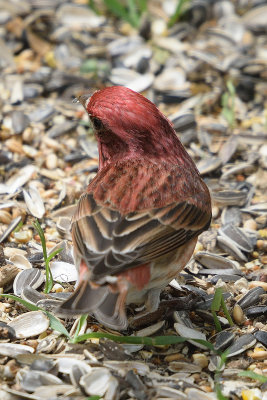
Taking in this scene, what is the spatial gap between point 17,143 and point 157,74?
188cm

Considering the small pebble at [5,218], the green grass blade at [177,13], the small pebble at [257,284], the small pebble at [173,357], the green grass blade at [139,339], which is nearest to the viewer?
the green grass blade at [139,339]

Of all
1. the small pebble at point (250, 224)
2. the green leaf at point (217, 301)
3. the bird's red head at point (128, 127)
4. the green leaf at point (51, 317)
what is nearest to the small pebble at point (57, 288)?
the green leaf at point (51, 317)

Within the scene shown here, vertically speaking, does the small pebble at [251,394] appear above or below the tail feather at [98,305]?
below

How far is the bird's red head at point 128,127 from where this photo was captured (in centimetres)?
454

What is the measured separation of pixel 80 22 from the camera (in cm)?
838

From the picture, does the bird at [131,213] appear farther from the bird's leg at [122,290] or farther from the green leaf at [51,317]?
the green leaf at [51,317]

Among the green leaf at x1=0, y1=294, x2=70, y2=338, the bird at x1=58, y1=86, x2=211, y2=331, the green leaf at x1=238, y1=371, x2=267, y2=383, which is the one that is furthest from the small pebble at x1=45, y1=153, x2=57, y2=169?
the green leaf at x1=238, y1=371, x2=267, y2=383

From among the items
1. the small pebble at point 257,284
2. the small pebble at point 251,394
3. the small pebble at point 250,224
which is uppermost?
the small pebble at point 251,394

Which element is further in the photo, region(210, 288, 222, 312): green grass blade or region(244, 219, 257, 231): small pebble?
region(244, 219, 257, 231): small pebble

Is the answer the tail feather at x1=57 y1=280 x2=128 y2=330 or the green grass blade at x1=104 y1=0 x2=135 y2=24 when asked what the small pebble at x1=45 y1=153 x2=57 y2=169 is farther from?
the tail feather at x1=57 y1=280 x2=128 y2=330

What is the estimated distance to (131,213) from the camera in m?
4.16

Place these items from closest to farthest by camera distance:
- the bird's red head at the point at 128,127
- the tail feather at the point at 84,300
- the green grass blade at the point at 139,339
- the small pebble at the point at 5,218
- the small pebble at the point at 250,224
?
the tail feather at the point at 84,300
the green grass blade at the point at 139,339
the bird's red head at the point at 128,127
the small pebble at the point at 5,218
the small pebble at the point at 250,224

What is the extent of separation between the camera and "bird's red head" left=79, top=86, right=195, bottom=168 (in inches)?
179

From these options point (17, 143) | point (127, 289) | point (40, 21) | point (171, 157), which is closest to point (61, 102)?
point (17, 143)
